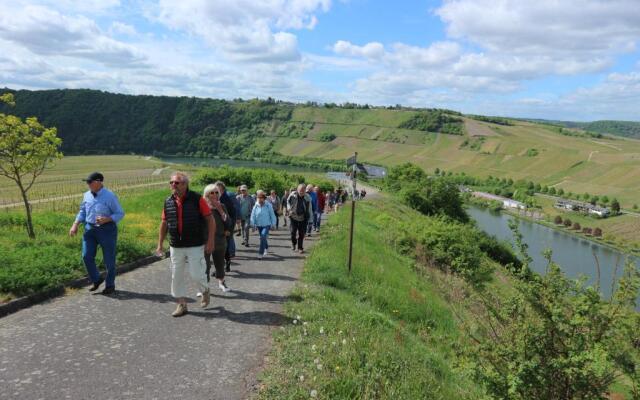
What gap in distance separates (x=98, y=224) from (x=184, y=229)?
1.98m

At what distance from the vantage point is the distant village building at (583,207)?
9784 cm

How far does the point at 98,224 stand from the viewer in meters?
7.38

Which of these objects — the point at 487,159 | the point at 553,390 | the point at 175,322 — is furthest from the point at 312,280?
the point at 487,159

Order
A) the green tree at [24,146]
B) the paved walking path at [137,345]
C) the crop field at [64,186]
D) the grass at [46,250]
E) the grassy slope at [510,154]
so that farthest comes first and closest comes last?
1. the grassy slope at [510,154]
2. the crop field at [64,186]
3. the green tree at [24,146]
4. the grass at [46,250]
5. the paved walking path at [137,345]

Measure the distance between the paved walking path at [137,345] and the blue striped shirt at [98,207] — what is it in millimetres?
1353

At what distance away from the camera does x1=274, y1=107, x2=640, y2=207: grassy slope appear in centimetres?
12225

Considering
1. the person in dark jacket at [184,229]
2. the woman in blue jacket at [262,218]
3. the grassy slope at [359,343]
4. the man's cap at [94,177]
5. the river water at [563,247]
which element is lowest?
the river water at [563,247]

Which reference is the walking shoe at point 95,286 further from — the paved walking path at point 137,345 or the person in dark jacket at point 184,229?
the person in dark jacket at point 184,229

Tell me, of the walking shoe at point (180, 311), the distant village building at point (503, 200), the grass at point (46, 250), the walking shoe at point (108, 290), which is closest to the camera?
the walking shoe at point (180, 311)

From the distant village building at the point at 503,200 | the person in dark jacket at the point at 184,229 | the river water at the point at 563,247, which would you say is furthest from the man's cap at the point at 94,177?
the distant village building at the point at 503,200

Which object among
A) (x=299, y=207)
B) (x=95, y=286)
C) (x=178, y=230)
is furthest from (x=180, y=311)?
(x=299, y=207)

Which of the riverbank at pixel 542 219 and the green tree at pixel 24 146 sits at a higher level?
the green tree at pixel 24 146

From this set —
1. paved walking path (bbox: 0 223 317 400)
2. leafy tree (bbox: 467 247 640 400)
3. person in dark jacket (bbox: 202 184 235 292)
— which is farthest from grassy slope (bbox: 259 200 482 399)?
person in dark jacket (bbox: 202 184 235 292)

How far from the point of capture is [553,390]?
4.43 m
